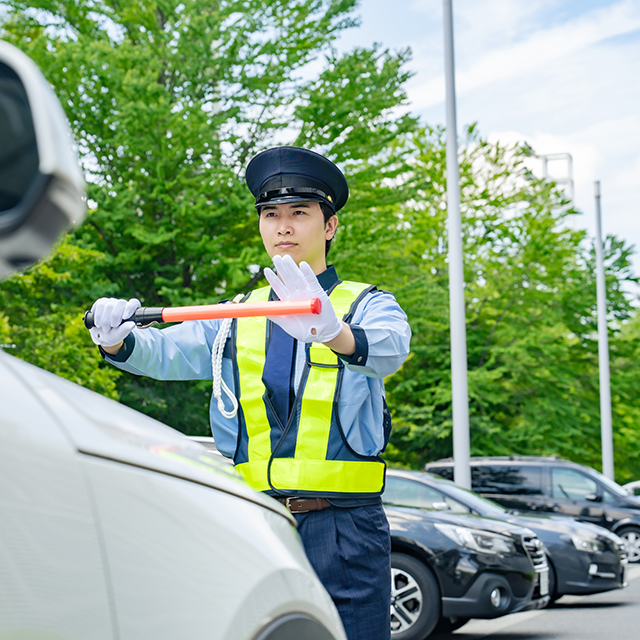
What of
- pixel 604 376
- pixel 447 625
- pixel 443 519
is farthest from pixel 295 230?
pixel 604 376

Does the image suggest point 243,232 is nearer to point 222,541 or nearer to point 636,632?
point 636,632

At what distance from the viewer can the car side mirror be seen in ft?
2.66

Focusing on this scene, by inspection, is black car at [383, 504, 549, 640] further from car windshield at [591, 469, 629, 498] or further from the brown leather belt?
car windshield at [591, 469, 629, 498]

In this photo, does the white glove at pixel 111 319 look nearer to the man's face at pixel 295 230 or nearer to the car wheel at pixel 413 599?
the man's face at pixel 295 230

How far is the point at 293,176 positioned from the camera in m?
2.66

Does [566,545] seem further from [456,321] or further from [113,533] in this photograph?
[113,533]

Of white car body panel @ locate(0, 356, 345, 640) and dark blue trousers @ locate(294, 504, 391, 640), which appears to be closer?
white car body panel @ locate(0, 356, 345, 640)

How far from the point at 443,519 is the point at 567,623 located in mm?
1933

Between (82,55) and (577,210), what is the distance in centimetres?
1242

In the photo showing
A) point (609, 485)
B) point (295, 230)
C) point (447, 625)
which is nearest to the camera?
point (295, 230)

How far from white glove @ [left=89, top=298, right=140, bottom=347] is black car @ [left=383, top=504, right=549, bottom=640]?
4878mm

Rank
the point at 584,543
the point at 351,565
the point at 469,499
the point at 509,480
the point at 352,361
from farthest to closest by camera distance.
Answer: the point at 509,480
the point at 584,543
the point at 469,499
the point at 351,565
the point at 352,361

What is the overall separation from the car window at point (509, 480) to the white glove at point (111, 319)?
11.7 metres

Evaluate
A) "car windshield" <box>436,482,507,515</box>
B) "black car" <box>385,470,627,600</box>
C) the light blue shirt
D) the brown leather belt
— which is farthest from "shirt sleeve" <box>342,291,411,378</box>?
"car windshield" <box>436,482,507,515</box>
